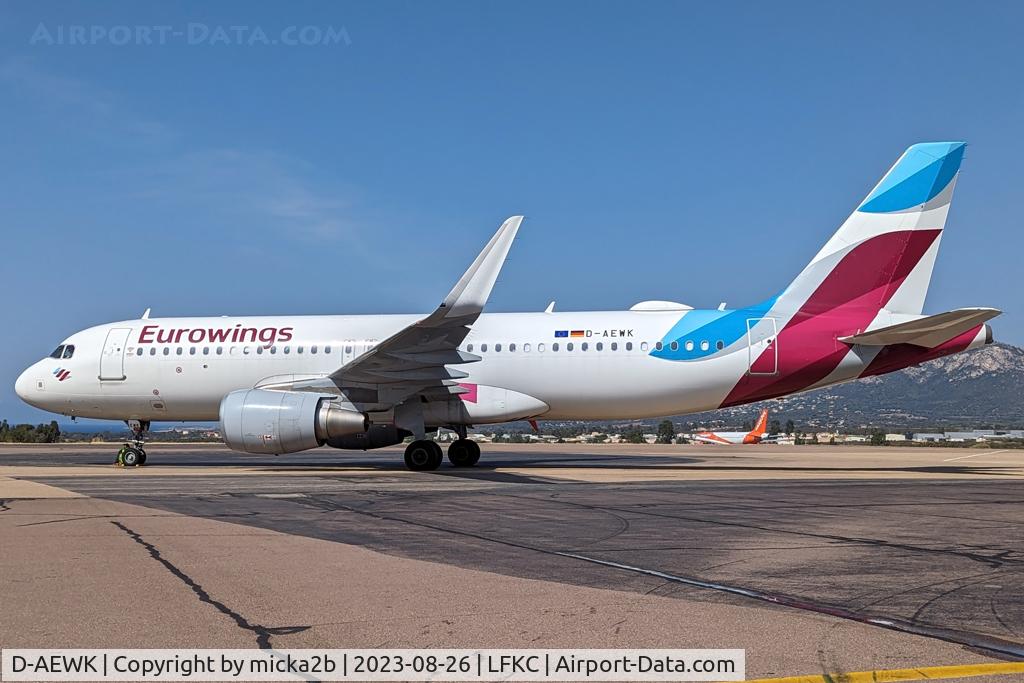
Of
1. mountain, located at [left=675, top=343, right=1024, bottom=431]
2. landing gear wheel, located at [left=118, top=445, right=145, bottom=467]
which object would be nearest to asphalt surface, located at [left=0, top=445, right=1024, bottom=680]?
landing gear wheel, located at [left=118, top=445, right=145, bottom=467]

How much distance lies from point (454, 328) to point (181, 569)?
44.0 feet

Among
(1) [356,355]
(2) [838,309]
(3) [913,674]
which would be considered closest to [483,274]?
(1) [356,355]

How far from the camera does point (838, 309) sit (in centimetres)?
2145

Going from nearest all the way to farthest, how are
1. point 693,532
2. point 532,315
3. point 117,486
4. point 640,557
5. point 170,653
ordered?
point 170,653
point 640,557
point 693,532
point 117,486
point 532,315

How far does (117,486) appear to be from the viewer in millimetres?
16828

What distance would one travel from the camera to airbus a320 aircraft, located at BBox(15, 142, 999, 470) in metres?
20.2

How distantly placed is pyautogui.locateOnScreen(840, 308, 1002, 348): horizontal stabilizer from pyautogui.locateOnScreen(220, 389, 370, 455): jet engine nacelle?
11290 millimetres

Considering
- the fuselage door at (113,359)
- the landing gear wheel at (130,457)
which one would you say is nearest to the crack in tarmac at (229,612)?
the landing gear wheel at (130,457)

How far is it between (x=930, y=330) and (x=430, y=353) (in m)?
10.8

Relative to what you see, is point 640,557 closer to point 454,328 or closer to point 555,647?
point 555,647

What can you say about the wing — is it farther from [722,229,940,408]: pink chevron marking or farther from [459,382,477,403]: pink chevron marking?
[722,229,940,408]: pink chevron marking

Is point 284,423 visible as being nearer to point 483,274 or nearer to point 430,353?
point 430,353

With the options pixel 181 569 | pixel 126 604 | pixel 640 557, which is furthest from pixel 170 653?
pixel 640 557

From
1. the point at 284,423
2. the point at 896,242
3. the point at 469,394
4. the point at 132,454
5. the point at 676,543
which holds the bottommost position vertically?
the point at 676,543
